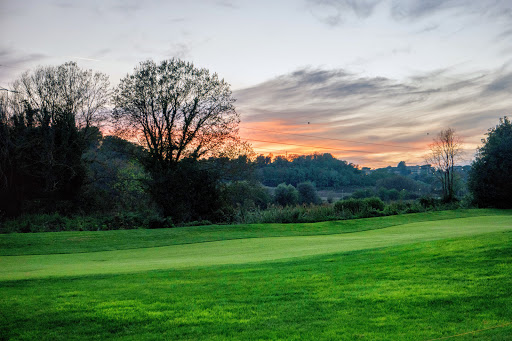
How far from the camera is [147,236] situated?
19641 millimetres

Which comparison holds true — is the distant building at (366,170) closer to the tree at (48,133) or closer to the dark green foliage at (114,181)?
Result: the dark green foliage at (114,181)

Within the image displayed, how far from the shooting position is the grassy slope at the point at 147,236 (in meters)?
16.5

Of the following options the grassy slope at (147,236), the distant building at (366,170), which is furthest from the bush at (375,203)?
the distant building at (366,170)

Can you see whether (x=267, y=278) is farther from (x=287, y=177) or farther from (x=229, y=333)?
(x=287, y=177)

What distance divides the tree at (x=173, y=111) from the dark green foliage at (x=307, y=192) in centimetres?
3078

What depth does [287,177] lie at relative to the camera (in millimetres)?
61938

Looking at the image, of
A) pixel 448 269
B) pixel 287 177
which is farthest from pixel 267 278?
pixel 287 177

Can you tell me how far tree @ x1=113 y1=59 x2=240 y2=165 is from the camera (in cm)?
3152

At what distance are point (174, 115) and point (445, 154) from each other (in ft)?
103

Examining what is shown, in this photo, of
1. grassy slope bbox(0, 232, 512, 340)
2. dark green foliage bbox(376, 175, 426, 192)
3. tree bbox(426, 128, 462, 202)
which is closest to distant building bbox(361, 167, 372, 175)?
dark green foliage bbox(376, 175, 426, 192)

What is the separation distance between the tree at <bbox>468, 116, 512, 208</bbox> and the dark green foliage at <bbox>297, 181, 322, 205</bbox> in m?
26.0

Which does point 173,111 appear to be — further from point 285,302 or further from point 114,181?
point 285,302

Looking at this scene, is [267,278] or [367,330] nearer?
[367,330]

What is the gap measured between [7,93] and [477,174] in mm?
41733
